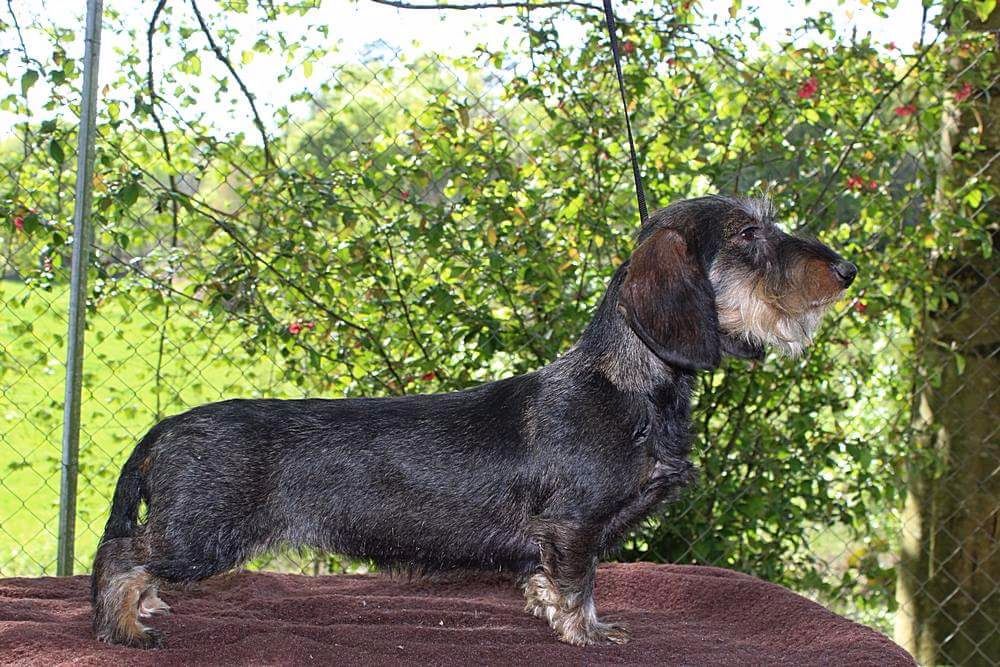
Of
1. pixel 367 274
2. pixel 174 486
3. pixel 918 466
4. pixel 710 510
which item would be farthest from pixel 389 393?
pixel 918 466

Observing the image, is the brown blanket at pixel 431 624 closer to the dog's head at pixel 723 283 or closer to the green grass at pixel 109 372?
the dog's head at pixel 723 283

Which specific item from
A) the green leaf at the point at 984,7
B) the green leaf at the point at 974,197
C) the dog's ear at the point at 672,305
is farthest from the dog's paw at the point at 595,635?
the green leaf at the point at 984,7

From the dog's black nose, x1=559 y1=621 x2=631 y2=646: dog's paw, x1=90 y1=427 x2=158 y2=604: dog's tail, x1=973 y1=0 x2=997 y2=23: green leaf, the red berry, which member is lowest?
x1=559 y1=621 x2=631 y2=646: dog's paw

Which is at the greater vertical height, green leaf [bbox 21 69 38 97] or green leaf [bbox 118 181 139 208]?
green leaf [bbox 21 69 38 97]

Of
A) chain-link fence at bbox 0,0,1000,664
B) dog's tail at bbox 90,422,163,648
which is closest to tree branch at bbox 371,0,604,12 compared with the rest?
chain-link fence at bbox 0,0,1000,664

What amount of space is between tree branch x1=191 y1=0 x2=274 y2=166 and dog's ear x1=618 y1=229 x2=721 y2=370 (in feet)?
7.41

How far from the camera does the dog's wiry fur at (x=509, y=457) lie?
323 cm

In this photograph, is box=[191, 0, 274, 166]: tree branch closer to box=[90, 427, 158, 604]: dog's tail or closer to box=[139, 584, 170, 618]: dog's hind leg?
box=[90, 427, 158, 604]: dog's tail

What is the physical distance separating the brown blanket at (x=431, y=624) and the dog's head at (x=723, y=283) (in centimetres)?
97

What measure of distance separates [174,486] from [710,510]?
298cm

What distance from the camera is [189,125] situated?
482 cm

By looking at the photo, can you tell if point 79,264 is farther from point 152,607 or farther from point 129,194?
point 152,607

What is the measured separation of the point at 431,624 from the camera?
367 centimetres

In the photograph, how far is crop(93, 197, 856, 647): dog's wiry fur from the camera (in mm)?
3230
